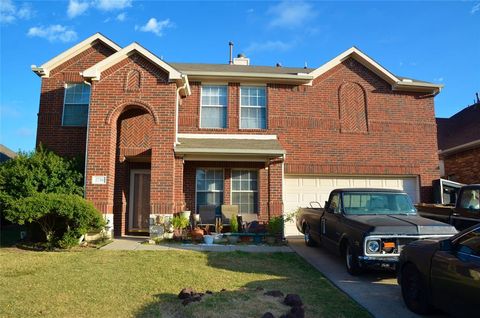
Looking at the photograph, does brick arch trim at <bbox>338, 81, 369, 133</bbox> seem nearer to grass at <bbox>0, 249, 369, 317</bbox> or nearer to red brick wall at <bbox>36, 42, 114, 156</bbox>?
grass at <bbox>0, 249, 369, 317</bbox>

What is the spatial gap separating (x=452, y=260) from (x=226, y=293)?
3139 mm

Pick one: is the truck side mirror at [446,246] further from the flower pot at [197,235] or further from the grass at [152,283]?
the flower pot at [197,235]

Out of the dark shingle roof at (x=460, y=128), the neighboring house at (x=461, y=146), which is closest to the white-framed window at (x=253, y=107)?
the neighboring house at (x=461, y=146)

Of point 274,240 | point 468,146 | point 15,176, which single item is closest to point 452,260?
point 274,240

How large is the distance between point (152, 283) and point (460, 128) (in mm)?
20843

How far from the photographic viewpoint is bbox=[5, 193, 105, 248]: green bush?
29.2 feet

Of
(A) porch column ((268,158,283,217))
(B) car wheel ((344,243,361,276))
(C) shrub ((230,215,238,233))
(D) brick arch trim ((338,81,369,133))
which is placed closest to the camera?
(B) car wheel ((344,243,361,276))

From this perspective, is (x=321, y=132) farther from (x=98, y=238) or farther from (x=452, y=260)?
(x=452, y=260)

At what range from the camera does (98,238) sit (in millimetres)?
11266

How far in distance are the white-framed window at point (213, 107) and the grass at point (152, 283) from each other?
5872mm

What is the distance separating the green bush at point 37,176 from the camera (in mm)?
10812

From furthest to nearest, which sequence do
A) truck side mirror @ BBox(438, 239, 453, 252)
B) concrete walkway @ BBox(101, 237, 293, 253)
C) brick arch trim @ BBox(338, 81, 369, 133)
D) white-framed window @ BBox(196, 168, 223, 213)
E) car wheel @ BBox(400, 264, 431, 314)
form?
brick arch trim @ BBox(338, 81, 369, 133) → white-framed window @ BBox(196, 168, 223, 213) → concrete walkway @ BBox(101, 237, 293, 253) → car wheel @ BBox(400, 264, 431, 314) → truck side mirror @ BBox(438, 239, 453, 252)

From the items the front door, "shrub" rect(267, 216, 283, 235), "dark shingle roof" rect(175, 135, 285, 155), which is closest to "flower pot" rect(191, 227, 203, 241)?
"shrub" rect(267, 216, 283, 235)

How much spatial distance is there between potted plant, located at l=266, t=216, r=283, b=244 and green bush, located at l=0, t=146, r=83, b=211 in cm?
584
